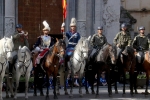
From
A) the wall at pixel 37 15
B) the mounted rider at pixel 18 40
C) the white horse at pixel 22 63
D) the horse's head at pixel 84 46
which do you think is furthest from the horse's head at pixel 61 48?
the wall at pixel 37 15

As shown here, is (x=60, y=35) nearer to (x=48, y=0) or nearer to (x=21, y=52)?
(x=48, y=0)

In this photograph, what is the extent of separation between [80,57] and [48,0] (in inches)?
360

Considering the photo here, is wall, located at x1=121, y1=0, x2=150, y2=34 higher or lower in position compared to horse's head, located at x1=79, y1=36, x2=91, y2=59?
higher

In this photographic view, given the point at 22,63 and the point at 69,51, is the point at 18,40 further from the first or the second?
the point at 69,51

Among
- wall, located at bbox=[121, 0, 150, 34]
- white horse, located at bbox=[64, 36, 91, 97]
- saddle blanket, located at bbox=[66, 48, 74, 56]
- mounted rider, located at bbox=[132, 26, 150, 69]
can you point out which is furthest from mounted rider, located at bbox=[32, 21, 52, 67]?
wall, located at bbox=[121, 0, 150, 34]

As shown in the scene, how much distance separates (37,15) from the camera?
27.6m

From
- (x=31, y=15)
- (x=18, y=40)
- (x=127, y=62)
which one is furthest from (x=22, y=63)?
(x=31, y=15)

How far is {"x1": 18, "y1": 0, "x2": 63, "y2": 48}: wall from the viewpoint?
27188 mm

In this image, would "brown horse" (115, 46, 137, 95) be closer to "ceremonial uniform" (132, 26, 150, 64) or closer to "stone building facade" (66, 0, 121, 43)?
"ceremonial uniform" (132, 26, 150, 64)

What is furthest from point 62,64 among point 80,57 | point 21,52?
point 21,52

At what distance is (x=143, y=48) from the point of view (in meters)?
21.3

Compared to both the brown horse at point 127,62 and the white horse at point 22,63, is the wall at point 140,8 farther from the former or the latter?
the white horse at point 22,63

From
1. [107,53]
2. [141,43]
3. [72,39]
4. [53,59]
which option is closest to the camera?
[53,59]

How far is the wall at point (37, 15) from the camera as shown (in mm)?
27188
